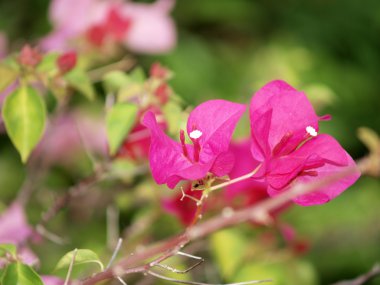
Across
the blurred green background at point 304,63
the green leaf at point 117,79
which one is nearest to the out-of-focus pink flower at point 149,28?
the blurred green background at point 304,63

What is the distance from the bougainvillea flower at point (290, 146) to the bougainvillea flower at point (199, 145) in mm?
24

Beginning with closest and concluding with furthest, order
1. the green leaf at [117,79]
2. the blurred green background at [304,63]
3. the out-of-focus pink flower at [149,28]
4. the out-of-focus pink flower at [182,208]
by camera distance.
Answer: the green leaf at [117,79] → the out-of-focus pink flower at [182,208] → the out-of-focus pink flower at [149,28] → the blurred green background at [304,63]

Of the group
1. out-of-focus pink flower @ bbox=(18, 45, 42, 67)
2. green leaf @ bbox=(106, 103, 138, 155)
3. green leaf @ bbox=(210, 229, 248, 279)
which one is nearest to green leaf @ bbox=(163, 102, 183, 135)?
green leaf @ bbox=(106, 103, 138, 155)

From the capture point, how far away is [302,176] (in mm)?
542

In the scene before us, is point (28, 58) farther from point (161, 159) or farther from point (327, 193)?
point (327, 193)

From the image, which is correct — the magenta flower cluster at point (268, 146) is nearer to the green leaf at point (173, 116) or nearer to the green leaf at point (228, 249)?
the green leaf at point (173, 116)

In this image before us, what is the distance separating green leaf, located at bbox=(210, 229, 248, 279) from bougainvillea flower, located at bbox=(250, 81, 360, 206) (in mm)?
337

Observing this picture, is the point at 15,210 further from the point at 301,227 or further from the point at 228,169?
the point at 301,227

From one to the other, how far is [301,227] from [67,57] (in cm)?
77

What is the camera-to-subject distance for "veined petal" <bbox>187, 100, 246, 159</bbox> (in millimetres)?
533

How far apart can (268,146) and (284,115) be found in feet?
0.10

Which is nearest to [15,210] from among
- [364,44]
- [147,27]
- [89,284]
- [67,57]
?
[67,57]

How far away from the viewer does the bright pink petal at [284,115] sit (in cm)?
54

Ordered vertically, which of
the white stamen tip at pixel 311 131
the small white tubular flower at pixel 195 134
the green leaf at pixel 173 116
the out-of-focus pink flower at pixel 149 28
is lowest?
the out-of-focus pink flower at pixel 149 28
